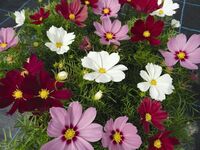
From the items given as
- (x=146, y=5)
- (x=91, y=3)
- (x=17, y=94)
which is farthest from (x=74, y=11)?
(x=17, y=94)

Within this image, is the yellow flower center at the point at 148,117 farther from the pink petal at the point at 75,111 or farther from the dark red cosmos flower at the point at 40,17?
the dark red cosmos flower at the point at 40,17

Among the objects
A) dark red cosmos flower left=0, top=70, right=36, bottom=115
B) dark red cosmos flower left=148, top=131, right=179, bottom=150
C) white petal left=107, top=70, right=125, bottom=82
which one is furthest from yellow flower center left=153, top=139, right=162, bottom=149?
dark red cosmos flower left=0, top=70, right=36, bottom=115

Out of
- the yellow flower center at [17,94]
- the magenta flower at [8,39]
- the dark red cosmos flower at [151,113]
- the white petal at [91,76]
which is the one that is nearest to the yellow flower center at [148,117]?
the dark red cosmos flower at [151,113]

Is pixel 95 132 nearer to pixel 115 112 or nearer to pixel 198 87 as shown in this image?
pixel 115 112

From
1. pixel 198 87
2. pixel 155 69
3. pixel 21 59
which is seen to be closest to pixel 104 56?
pixel 155 69

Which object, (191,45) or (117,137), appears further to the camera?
(191,45)

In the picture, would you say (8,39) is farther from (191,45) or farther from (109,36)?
(191,45)
